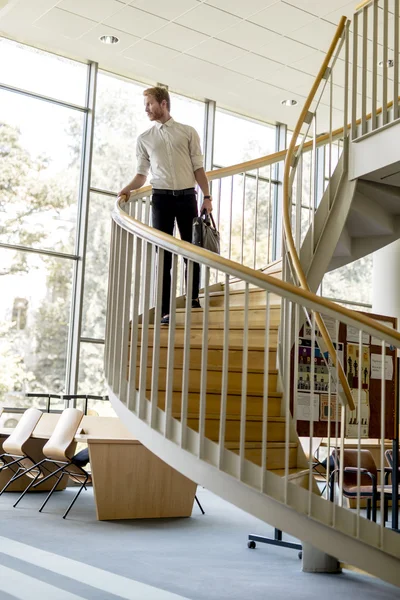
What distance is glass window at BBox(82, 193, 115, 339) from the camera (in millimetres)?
8719

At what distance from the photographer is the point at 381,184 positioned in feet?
17.1

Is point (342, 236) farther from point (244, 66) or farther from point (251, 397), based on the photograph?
point (244, 66)

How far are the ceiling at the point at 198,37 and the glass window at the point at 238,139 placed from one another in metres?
0.66

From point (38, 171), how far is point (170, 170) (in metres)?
4.12

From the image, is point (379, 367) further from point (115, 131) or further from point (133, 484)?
point (115, 131)

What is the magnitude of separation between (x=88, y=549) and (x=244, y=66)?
599 cm

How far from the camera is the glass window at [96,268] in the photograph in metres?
8.72

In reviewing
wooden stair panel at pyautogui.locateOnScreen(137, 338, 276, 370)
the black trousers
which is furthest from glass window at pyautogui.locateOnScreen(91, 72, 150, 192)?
wooden stair panel at pyautogui.locateOnScreen(137, 338, 276, 370)

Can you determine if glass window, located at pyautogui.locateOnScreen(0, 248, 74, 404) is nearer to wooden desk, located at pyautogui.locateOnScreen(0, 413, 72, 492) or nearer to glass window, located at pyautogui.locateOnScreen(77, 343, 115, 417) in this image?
glass window, located at pyautogui.locateOnScreen(77, 343, 115, 417)

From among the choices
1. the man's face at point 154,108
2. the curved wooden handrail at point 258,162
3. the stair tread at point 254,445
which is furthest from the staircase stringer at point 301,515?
the curved wooden handrail at point 258,162

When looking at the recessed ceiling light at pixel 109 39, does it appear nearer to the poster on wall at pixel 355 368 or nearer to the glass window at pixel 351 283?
the glass window at pixel 351 283

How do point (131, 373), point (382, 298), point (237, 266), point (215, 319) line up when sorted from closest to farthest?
point (237, 266)
point (131, 373)
point (215, 319)
point (382, 298)

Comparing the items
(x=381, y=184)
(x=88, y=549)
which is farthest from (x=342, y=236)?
(x=88, y=549)

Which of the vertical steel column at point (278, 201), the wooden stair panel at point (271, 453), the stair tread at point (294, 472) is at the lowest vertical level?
the stair tread at point (294, 472)
